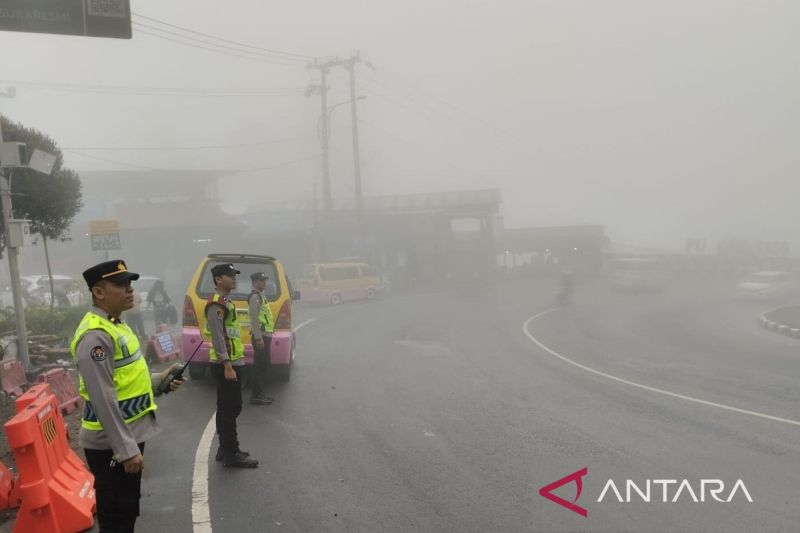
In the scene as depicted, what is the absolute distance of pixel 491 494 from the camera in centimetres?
484

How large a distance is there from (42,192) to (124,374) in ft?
29.4

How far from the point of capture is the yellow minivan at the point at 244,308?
339 inches

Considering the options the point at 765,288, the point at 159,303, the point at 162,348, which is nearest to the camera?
the point at 162,348

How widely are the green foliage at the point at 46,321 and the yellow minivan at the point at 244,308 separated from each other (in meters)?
4.48

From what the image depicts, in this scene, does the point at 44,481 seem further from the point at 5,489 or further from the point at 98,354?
the point at 98,354

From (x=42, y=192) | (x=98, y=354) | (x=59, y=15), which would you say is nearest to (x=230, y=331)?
(x=98, y=354)

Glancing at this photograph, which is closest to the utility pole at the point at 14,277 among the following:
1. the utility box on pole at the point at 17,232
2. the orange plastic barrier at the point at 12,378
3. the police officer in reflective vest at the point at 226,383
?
the utility box on pole at the point at 17,232

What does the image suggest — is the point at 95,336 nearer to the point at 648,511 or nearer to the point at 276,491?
the point at 276,491

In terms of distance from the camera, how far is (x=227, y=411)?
5457mm

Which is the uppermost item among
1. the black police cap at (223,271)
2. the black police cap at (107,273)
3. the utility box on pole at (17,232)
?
the utility box on pole at (17,232)

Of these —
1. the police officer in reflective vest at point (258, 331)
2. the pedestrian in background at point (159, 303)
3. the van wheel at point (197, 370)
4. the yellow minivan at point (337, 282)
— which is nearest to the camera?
the police officer in reflective vest at point (258, 331)

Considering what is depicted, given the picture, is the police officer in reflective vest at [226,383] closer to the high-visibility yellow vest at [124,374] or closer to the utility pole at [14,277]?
the high-visibility yellow vest at [124,374]

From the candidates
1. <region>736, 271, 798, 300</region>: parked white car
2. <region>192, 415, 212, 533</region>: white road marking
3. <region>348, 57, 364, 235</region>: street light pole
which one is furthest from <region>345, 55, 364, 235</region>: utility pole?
<region>192, 415, 212, 533</region>: white road marking

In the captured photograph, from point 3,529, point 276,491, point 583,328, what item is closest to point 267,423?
point 276,491
